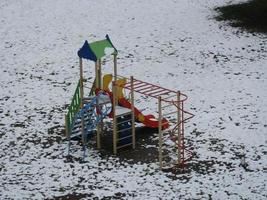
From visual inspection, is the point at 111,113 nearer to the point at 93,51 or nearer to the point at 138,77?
the point at 93,51

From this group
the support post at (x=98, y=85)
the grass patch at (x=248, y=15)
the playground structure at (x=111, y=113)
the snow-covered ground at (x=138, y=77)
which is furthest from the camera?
the grass patch at (x=248, y=15)

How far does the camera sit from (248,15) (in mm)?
19953

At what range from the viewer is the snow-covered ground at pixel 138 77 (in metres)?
10.0

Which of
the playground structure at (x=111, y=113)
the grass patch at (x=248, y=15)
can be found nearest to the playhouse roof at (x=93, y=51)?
the playground structure at (x=111, y=113)

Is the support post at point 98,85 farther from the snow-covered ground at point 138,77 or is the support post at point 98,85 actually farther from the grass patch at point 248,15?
the grass patch at point 248,15

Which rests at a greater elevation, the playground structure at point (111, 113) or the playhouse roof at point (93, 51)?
the playhouse roof at point (93, 51)

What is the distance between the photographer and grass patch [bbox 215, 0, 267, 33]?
62.5 ft

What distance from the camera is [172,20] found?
2002 cm

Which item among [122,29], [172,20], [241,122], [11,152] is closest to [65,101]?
[11,152]

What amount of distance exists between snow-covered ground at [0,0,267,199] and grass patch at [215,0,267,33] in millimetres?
498

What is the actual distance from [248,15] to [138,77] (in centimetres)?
656

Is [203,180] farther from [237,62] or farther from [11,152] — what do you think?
[237,62]

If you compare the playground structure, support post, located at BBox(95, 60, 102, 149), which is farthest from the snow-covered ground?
the playground structure

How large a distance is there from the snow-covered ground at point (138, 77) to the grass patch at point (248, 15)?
50cm
